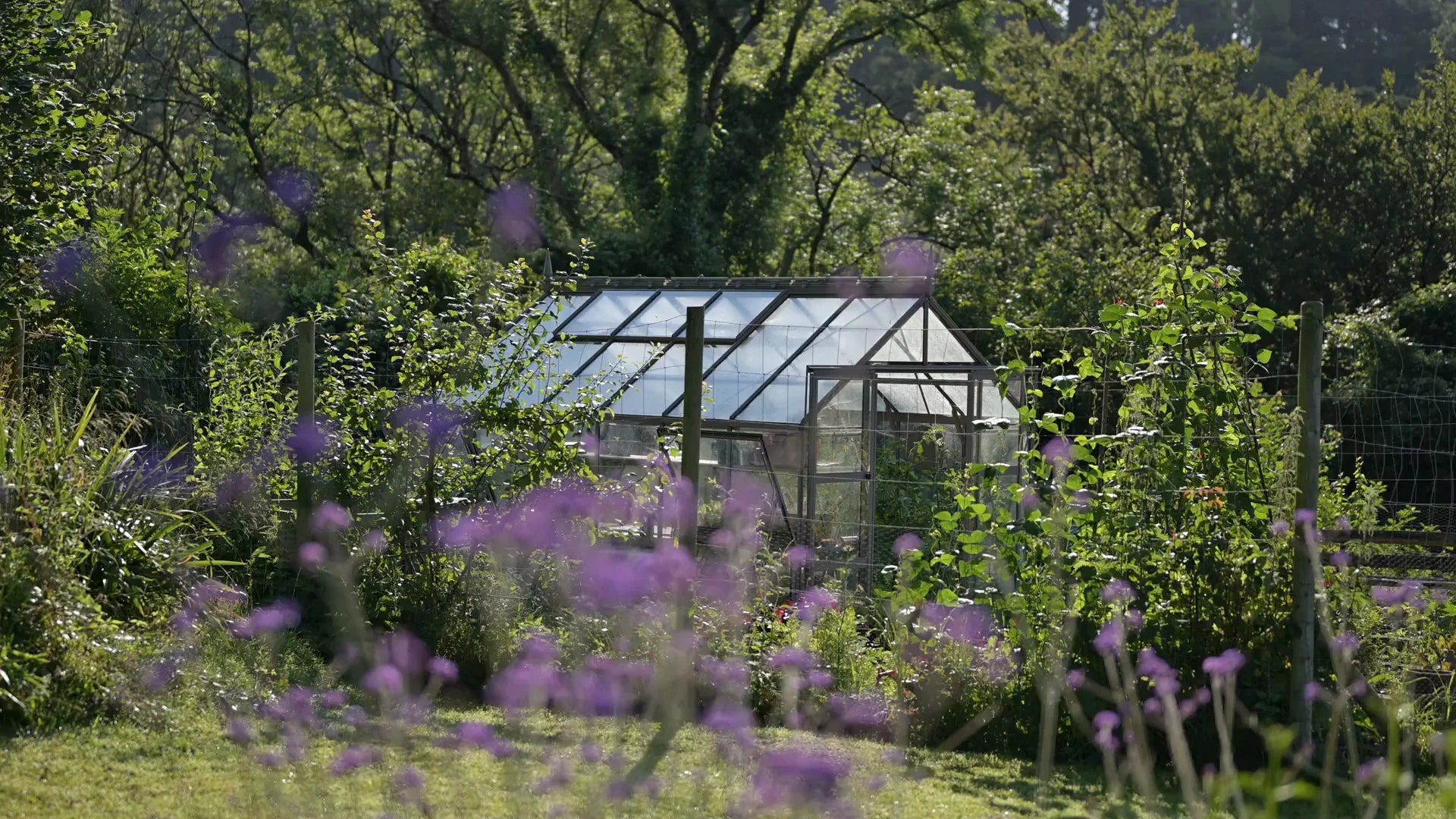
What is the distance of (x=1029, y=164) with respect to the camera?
27172 millimetres

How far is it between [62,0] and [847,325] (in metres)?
6.28

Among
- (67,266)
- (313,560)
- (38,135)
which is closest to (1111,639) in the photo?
(313,560)

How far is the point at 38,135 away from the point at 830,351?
19.5 ft

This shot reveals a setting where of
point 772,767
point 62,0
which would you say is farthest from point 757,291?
point 772,767

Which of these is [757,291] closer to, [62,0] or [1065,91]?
[62,0]

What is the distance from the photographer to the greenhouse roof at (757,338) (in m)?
11.1

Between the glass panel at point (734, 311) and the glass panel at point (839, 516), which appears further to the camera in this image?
the glass panel at point (734, 311)

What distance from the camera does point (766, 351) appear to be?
462 inches

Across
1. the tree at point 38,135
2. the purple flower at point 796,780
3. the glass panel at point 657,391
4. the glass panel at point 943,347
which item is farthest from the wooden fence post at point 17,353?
the glass panel at point 943,347

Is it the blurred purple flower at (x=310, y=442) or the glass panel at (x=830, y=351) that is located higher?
the glass panel at (x=830, y=351)

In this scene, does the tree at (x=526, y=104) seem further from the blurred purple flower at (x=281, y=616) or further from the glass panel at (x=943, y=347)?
the blurred purple flower at (x=281, y=616)

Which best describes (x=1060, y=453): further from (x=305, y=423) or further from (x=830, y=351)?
(x=830, y=351)

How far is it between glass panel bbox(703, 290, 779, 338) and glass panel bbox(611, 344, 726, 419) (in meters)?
0.54

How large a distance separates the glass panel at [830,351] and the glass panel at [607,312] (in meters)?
2.28
